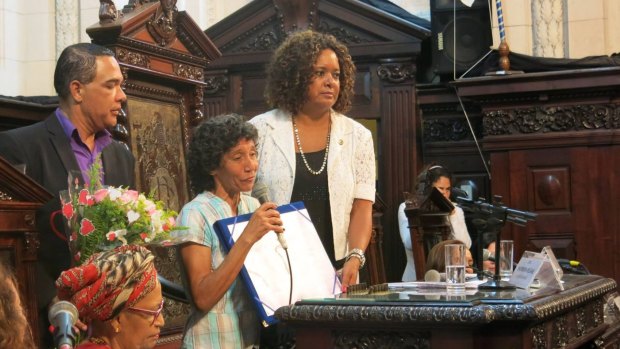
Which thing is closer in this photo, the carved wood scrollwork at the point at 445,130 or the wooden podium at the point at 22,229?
the wooden podium at the point at 22,229

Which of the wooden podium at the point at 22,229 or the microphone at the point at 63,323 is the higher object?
the wooden podium at the point at 22,229

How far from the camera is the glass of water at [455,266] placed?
359 cm

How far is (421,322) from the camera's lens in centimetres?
309

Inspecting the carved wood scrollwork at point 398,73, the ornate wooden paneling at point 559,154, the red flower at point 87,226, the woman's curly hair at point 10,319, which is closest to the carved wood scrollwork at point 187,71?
the red flower at point 87,226

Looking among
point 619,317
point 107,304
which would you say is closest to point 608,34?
point 619,317

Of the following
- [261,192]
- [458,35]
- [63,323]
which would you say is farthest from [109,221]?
[458,35]

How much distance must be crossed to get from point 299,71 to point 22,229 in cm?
126

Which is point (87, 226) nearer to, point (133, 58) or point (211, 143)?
point (211, 143)

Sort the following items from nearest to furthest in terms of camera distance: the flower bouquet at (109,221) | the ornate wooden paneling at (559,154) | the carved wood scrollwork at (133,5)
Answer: the flower bouquet at (109,221) < the carved wood scrollwork at (133,5) < the ornate wooden paneling at (559,154)

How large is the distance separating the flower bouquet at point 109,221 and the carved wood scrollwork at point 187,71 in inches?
61.5

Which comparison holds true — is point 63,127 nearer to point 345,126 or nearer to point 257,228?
point 257,228

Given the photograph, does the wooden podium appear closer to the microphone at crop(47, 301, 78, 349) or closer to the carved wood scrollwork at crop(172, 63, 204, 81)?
the microphone at crop(47, 301, 78, 349)

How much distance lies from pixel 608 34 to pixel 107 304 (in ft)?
23.9

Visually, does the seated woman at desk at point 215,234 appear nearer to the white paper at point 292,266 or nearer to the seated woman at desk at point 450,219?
the white paper at point 292,266
